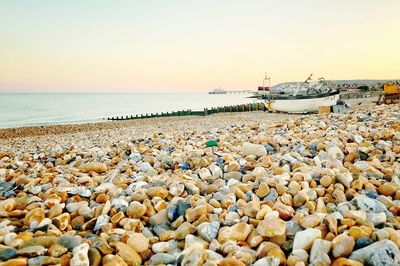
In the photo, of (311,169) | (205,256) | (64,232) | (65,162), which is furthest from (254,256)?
(65,162)

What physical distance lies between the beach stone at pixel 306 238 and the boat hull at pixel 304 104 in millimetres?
21124

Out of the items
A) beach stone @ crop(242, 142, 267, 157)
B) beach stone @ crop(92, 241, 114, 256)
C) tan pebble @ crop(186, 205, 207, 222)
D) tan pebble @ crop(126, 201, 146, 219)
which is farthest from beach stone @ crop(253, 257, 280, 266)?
beach stone @ crop(242, 142, 267, 157)

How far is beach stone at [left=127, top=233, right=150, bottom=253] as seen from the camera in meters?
1.84

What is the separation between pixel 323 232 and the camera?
184cm

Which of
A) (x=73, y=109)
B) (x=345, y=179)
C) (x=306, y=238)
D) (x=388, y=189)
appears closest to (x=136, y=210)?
(x=306, y=238)

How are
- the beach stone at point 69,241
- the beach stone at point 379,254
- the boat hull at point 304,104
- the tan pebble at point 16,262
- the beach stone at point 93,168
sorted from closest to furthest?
the beach stone at point 379,254 < the tan pebble at point 16,262 < the beach stone at point 69,241 < the beach stone at point 93,168 < the boat hull at point 304,104

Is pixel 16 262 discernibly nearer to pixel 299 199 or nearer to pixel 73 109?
pixel 299 199

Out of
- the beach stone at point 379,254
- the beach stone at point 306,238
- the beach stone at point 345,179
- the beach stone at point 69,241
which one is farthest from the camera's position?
the beach stone at point 345,179

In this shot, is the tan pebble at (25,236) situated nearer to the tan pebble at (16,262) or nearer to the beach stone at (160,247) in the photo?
the tan pebble at (16,262)

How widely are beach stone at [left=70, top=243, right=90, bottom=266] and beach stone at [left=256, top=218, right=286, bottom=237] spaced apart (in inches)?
42.3

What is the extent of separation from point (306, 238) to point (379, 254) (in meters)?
0.37

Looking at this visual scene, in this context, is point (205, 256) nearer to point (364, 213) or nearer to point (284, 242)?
point (284, 242)

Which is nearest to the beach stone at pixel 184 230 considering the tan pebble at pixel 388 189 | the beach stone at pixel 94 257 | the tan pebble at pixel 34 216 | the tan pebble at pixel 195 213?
the tan pebble at pixel 195 213

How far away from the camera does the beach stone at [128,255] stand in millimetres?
1714
